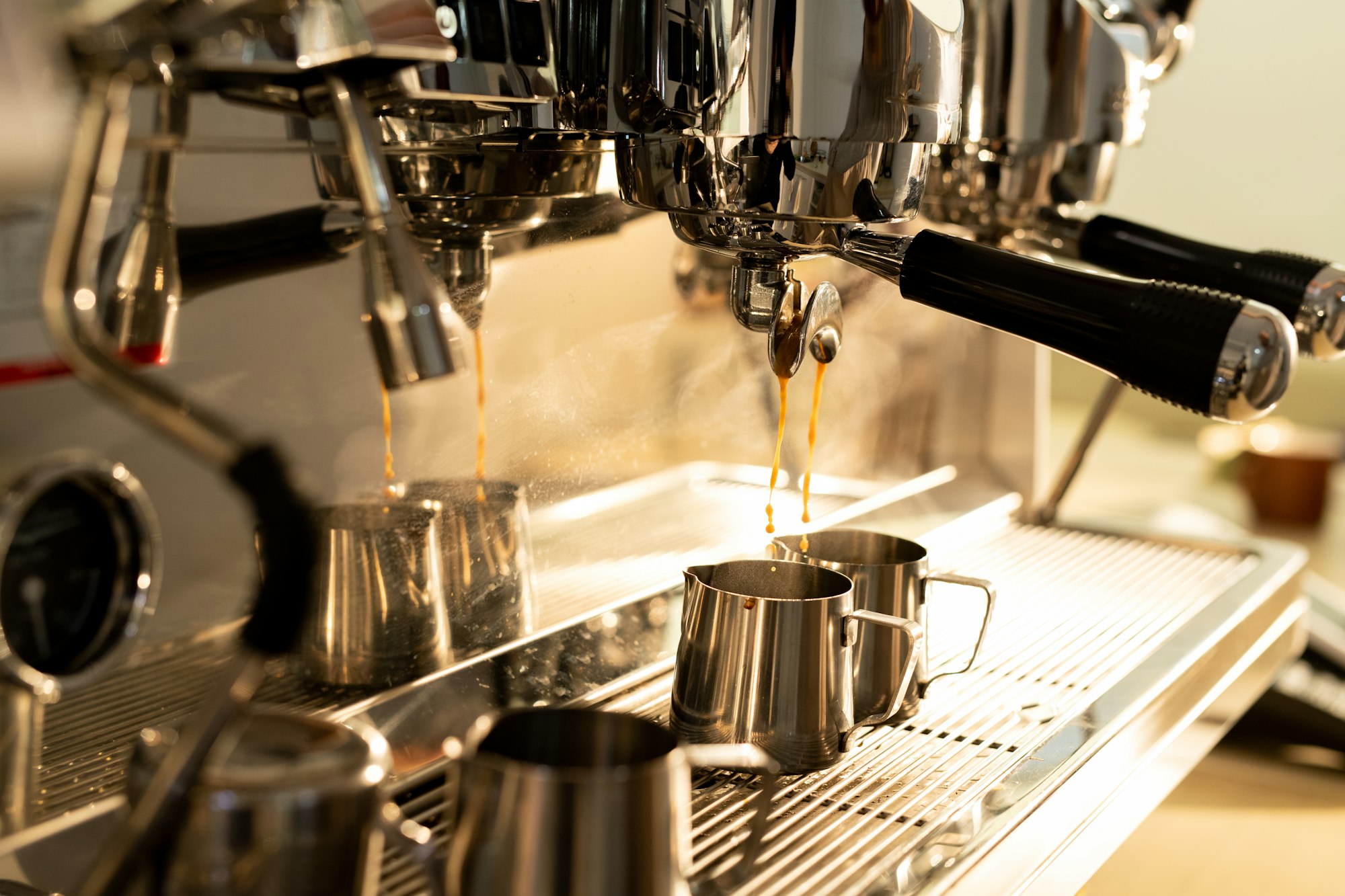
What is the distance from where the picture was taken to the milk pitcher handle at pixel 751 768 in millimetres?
370

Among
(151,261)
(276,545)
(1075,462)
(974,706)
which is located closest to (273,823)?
(276,545)

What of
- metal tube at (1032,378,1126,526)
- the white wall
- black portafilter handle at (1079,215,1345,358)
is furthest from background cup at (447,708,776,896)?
the white wall

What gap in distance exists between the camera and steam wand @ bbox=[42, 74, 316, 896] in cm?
30

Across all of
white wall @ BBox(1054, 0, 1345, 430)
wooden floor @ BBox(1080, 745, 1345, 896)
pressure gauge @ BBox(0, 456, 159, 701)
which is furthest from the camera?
white wall @ BBox(1054, 0, 1345, 430)

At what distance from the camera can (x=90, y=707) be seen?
46 cm

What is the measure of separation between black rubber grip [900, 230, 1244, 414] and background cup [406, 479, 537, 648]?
23 centimetres

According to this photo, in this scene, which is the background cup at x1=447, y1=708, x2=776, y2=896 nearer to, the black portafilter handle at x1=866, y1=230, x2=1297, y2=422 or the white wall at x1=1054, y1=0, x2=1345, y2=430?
the black portafilter handle at x1=866, y1=230, x2=1297, y2=422

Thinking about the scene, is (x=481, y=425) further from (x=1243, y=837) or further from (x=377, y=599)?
(x=1243, y=837)

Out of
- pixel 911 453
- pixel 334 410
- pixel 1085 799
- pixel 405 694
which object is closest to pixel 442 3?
pixel 334 410

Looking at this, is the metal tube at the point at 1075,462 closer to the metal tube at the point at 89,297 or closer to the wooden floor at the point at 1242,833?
the wooden floor at the point at 1242,833

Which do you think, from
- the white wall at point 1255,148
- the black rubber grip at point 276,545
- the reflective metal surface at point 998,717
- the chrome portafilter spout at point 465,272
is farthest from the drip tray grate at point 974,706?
the white wall at point 1255,148

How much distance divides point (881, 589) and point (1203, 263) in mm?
239

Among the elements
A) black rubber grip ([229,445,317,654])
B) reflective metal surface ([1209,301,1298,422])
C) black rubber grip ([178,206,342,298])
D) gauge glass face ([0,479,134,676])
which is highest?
black rubber grip ([178,206,342,298])

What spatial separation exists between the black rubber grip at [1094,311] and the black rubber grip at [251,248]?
248 millimetres
